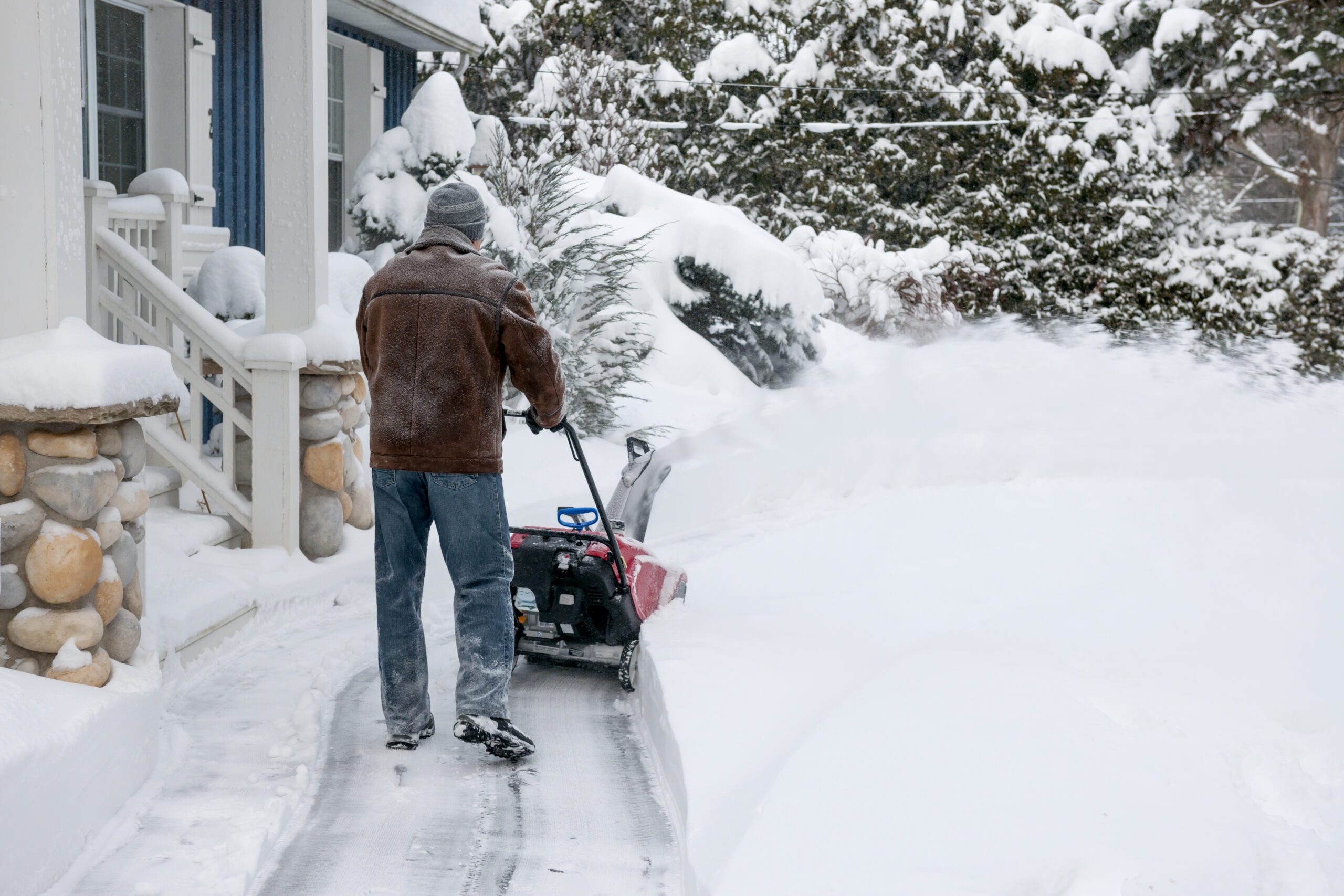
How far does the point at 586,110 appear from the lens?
62.1 feet

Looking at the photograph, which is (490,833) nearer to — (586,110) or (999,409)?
(999,409)

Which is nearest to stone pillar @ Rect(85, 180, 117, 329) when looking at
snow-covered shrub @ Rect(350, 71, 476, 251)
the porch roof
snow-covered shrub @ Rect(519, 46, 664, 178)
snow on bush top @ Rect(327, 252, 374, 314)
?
snow on bush top @ Rect(327, 252, 374, 314)

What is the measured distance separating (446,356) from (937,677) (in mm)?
1960

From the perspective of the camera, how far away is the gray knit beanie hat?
3.69 meters

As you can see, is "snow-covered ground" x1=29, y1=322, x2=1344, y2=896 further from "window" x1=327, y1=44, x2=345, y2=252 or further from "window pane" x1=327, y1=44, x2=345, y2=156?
"window pane" x1=327, y1=44, x2=345, y2=156

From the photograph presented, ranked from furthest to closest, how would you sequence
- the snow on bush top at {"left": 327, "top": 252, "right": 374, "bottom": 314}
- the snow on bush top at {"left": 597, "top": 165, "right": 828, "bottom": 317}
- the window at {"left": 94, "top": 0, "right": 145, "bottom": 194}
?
the snow on bush top at {"left": 597, "top": 165, "right": 828, "bottom": 317} → the window at {"left": 94, "top": 0, "right": 145, "bottom": 194} → the snow on bush top at {"left": 327, "top": 252, "right": 374, "bottom": 314}

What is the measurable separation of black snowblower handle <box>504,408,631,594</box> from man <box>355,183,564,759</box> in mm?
119

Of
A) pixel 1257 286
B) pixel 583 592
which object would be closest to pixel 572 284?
pixel 583 592

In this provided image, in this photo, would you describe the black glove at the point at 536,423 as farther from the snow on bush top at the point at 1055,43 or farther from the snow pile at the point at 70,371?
the snow on bush top at the point at 1055,43

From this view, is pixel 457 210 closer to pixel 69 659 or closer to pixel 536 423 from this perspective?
pixel 536 423

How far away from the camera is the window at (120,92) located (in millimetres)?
7332

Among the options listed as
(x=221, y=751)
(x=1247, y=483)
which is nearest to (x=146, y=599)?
(x=221, y=751)

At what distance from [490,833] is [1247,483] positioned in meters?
7.17

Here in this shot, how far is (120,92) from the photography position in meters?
7.49
